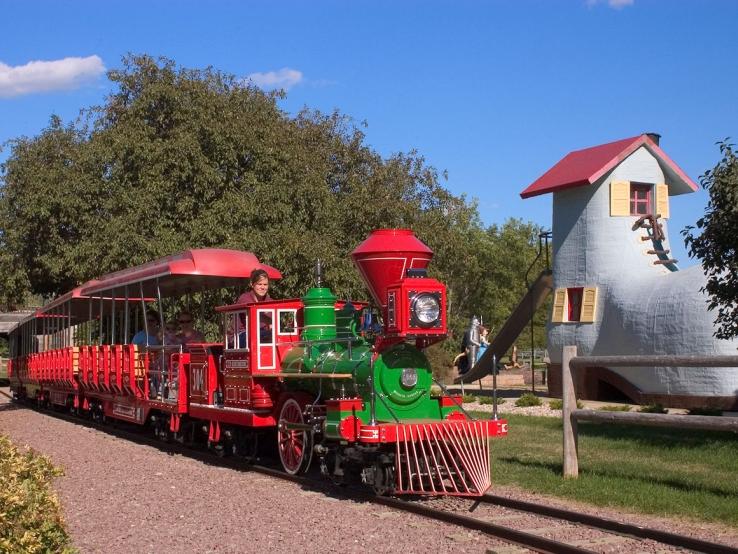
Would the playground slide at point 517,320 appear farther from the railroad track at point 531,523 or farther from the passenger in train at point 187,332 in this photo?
the railroad track at point 531,523

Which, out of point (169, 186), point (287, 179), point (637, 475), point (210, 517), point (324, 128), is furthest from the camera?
point (324, 128)

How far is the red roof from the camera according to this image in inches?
923

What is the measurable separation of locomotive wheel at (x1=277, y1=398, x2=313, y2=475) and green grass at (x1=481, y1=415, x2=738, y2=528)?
226 cm

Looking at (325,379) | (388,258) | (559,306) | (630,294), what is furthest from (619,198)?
(325,379)

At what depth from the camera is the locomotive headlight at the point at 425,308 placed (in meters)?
9.19

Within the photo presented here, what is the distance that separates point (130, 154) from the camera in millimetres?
23078

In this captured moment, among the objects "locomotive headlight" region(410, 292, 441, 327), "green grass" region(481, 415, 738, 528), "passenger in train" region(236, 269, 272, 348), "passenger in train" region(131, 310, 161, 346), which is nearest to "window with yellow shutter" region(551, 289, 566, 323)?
"green grass" region(481, 415, 738, 528)

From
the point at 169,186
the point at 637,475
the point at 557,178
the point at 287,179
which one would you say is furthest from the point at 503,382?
the point at 637,475

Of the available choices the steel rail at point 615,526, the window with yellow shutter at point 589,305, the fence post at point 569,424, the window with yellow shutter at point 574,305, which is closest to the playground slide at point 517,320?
the window with yellow shutter at point 574,305

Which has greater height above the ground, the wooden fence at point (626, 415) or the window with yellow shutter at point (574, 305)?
the window with yellow shutter at point (574, 305)

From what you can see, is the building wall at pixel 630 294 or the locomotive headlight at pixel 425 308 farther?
the building wall at pixel 630 294

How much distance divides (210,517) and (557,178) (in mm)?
18342

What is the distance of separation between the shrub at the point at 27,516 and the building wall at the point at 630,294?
17.2m

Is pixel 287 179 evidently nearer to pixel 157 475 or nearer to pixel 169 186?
pixel 169 186
